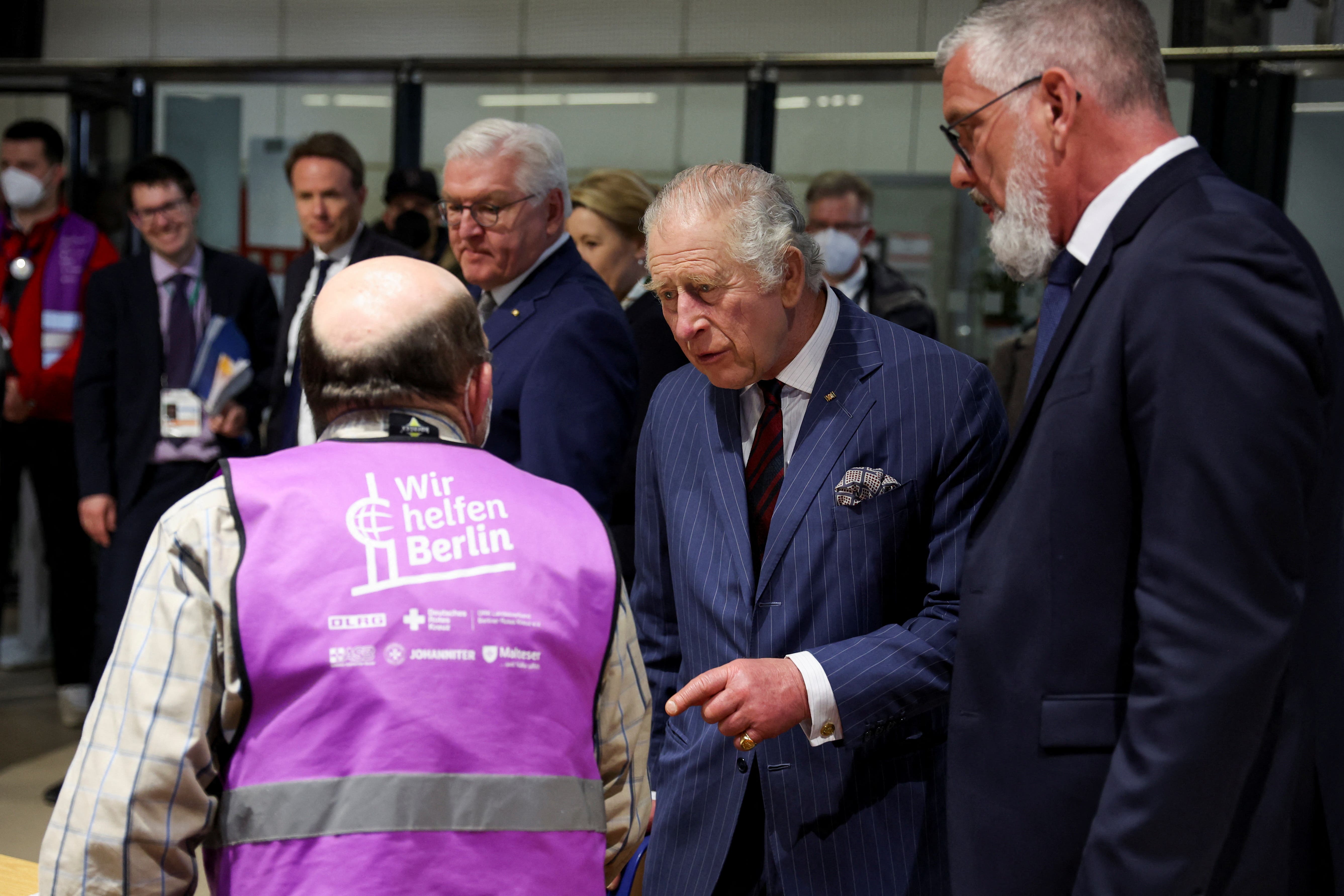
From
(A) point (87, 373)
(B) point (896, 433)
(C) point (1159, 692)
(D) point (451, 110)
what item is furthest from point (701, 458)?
(D) point (451, 110)

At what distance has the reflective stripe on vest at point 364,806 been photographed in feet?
3.99

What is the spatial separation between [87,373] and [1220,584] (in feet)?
12.6

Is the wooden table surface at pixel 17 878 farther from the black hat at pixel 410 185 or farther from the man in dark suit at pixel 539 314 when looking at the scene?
the black hat at pixel 410 185

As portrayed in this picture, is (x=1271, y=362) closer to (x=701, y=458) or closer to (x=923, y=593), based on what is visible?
(x=923, y=593)

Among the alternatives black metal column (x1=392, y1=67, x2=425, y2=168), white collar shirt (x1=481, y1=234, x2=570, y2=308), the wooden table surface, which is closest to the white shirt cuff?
the wooden table surface

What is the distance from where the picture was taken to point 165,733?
3.90 ft

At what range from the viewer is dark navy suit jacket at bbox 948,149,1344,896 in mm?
1186

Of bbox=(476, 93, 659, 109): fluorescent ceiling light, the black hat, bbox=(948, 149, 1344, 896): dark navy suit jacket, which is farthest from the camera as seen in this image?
bbox=(476, 93, 659, 109): fluorescent ceiling light

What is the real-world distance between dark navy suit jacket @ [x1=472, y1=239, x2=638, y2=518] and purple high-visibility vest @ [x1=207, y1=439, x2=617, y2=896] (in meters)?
1.04

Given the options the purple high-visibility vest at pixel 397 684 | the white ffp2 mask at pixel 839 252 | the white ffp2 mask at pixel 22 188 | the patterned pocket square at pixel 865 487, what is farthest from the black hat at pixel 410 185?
the purple high-visibility vest at pixel 397 684

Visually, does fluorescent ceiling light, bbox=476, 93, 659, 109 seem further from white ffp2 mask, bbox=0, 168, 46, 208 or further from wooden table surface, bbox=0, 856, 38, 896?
wooden table surface, bbox=0, 856, 38, 896

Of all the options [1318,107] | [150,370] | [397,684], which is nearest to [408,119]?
[150,370]

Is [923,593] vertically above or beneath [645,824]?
above

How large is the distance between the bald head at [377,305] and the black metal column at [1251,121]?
12.7 ft
